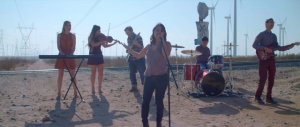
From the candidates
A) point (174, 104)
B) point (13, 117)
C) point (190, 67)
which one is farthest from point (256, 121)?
point (13, 117)

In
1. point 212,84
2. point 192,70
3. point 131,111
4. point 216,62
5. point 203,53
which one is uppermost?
point 203,53

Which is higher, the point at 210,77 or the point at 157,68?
the point at 157,68

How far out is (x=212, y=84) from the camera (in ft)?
25.4

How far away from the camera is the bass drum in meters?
7.61

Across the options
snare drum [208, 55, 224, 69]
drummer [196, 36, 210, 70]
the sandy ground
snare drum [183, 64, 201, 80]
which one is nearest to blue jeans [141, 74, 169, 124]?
the sandy ground

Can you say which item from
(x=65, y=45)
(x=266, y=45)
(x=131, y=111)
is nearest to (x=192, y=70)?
(x=266, y=45)

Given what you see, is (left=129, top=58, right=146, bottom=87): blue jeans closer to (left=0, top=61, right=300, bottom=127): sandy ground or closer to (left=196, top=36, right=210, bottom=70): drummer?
(left=0, top=61, right=300, bottom=127): sandy ground

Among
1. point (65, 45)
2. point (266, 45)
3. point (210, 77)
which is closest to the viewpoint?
point (266, 45)

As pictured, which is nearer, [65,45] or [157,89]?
[157,89]

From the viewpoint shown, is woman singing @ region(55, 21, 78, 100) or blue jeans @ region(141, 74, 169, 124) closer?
blue jeans @ region(141, 74, 169, 124)

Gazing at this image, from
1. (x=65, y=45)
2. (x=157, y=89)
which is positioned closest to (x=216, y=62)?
(x=157, y=89)

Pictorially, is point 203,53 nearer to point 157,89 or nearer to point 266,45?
point 266,45

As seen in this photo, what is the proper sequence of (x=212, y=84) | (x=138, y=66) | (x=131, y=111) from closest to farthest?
(x=131, y=111) < (x=212, y=84) < (x=138, y=66)

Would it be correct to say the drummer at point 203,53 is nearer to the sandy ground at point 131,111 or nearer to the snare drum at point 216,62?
A: the snare drum at point 216,62
